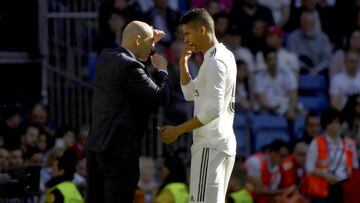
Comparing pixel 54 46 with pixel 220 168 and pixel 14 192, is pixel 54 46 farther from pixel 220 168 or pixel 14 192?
pixel 220 168

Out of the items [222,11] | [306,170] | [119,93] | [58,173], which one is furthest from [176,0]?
[119,93]

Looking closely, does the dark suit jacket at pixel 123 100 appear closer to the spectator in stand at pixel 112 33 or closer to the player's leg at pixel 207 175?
the player's leg at pixel 207 175

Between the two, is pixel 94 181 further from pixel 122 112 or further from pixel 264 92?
pixel 264 92

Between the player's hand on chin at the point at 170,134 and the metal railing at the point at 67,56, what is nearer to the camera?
the player's hand on chin at the point at 170,134

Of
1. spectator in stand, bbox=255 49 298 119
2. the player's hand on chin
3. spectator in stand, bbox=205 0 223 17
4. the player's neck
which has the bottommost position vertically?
spectator in stand, bbox=255 49 298 119

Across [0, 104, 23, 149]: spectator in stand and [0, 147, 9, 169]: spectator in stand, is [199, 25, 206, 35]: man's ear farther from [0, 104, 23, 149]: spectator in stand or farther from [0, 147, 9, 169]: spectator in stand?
[0, 104, 23, 149]: spectator in stand

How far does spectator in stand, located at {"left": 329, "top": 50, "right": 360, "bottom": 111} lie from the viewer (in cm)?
1855

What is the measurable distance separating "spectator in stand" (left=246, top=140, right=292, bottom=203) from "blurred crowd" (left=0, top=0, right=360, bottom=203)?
12 millimetres

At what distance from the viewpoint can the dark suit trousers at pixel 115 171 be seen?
10.8 meters

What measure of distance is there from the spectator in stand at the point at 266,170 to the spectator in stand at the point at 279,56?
89.1 inches

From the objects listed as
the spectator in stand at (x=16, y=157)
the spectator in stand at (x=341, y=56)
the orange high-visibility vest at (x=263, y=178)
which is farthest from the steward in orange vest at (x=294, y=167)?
the spectator in stand at (x=16, y=157)

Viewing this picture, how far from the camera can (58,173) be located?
1326 centimetres

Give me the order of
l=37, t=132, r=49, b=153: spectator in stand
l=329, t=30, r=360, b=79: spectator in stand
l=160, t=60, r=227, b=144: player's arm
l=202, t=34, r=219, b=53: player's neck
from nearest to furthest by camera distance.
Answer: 1. l=160, t=60, r=227, b=144: player's arm
2. l=202, t=34, r=219, b=53: player's neck
3. l=37, t=132, r=49, b=153: spectator in stand
4. l=329, t=30, r=360, b=79: spectator in stand

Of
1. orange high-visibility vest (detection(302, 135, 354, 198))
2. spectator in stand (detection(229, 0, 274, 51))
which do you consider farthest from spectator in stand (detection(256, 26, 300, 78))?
orange high-visibility vest (detection(302, 135, 354, 198))
